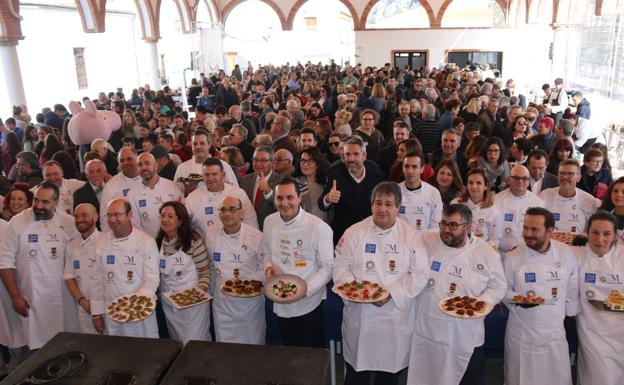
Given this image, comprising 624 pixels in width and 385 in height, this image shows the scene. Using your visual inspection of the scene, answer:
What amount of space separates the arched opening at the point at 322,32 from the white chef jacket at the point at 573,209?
79.4ft

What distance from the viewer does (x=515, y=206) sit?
462cm

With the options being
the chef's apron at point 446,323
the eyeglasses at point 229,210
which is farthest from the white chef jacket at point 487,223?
the eyeglasses at point 229,210

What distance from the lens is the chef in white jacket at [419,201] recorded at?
15.1 ft

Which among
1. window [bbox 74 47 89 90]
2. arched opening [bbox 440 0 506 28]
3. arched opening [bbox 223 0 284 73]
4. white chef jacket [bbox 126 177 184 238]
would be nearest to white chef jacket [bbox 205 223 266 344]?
white chef jacket [bbox 126 177 184 238]

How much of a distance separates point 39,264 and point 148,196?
1139mm

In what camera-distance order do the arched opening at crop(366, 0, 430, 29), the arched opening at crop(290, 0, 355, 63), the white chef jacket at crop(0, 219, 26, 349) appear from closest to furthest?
the white chef jacket at crop(0, 219, 26, 349) → the arched opening at crop(366, 0, 430, 29) → the arched opening at crop(290, 0, 355, 63)

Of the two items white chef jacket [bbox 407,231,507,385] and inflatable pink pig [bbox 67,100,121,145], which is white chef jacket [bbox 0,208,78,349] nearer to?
white chef jacket [bbox 407,231,507,385]

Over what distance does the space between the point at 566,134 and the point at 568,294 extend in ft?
11.9

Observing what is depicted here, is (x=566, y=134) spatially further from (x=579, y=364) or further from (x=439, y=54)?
(x=439, y=54)

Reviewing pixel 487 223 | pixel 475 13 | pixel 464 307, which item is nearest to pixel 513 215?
pixel 487 223

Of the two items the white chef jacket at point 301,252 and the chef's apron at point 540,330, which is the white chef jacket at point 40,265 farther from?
the chef's apron at point 540,330

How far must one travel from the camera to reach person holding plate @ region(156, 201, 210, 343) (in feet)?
13.3

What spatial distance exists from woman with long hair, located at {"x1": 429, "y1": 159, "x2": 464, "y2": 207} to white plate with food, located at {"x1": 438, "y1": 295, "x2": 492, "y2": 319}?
5.17 ft

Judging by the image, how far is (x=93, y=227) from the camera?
422 centimetres
